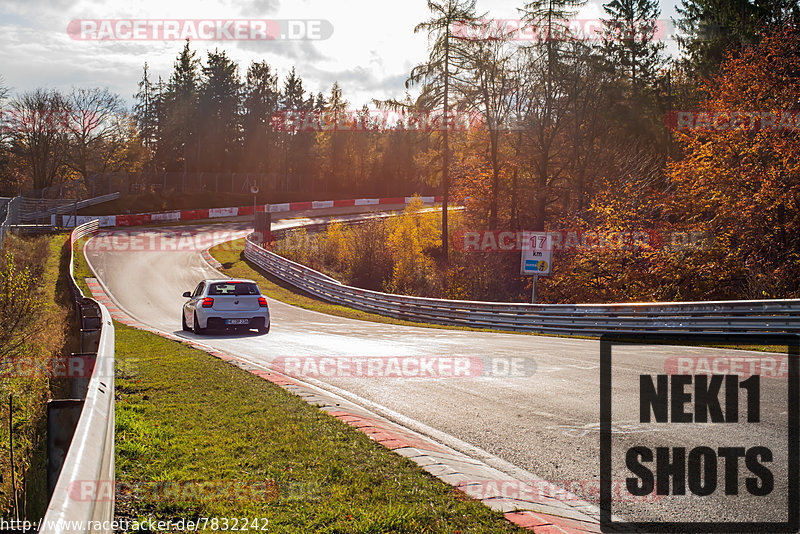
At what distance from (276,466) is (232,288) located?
45.8 feet

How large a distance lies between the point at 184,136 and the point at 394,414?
7862cm

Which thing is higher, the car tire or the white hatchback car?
the white hatchback car

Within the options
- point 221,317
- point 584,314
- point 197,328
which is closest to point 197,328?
point 197,328

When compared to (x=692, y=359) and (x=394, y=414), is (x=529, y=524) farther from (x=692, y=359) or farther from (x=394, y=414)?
(x=692, y=359)

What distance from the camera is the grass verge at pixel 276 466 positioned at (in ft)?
14.7

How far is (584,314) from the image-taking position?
21.1m

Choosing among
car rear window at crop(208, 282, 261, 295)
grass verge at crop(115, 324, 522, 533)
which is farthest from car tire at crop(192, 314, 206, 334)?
grass verge at crop(115, 324, 522, 533)

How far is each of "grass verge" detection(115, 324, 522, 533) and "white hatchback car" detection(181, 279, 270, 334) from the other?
9323 millimetres

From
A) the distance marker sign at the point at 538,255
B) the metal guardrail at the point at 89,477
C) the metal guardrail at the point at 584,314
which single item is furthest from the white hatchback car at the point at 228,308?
the metal guardrail at the point at 89,477

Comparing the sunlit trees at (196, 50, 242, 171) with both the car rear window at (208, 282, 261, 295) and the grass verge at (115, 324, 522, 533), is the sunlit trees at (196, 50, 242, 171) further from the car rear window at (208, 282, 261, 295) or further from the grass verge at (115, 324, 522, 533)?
the grass verge at (115, 324, 522, 533)

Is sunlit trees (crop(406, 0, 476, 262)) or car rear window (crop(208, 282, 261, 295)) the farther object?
sunlit trees (crop(406, 0, 476, 262))

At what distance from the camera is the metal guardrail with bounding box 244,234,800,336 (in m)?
15.5

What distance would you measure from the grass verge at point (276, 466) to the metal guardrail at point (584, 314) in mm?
11802

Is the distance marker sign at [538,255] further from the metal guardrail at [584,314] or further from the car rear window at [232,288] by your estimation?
the car rear window at [232,288]
